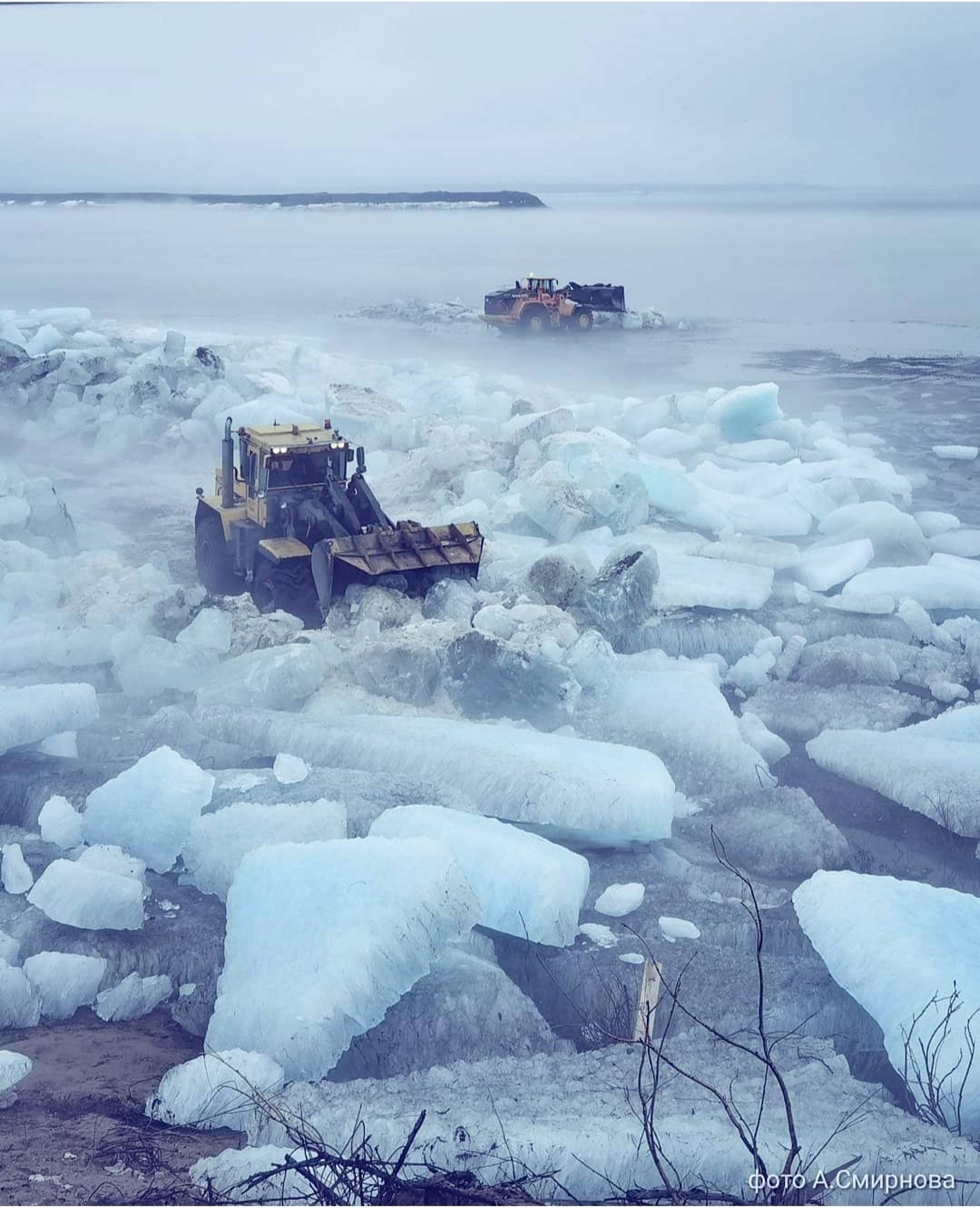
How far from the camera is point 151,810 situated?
114 inches

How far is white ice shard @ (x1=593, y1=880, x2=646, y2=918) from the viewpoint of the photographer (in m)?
2.82

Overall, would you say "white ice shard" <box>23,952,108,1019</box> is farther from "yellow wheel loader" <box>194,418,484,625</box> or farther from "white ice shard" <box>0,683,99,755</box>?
"yellow wheel loader" <box>194,418,484,625</box>

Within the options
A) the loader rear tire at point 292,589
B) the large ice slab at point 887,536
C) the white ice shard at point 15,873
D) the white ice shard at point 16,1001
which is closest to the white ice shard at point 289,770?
the white ice shard at point 15,873

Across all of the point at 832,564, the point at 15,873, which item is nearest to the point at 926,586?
the point at 832,564

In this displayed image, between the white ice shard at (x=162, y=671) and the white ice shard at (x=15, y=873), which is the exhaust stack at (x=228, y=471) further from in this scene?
the white ice shard at (x=15, y=873)

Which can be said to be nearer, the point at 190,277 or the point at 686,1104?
the point at 686,1104

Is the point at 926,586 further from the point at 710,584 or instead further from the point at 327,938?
the point at 327,938

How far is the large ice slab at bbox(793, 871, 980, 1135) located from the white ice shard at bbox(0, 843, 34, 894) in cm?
199

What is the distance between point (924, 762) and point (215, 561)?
10.1 ft

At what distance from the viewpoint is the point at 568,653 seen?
3.98m

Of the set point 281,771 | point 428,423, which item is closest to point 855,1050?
point 281,771

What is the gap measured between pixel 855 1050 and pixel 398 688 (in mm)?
1932

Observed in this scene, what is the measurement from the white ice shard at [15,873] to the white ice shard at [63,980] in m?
0.32

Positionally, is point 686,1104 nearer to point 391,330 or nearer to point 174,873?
point 174,873
